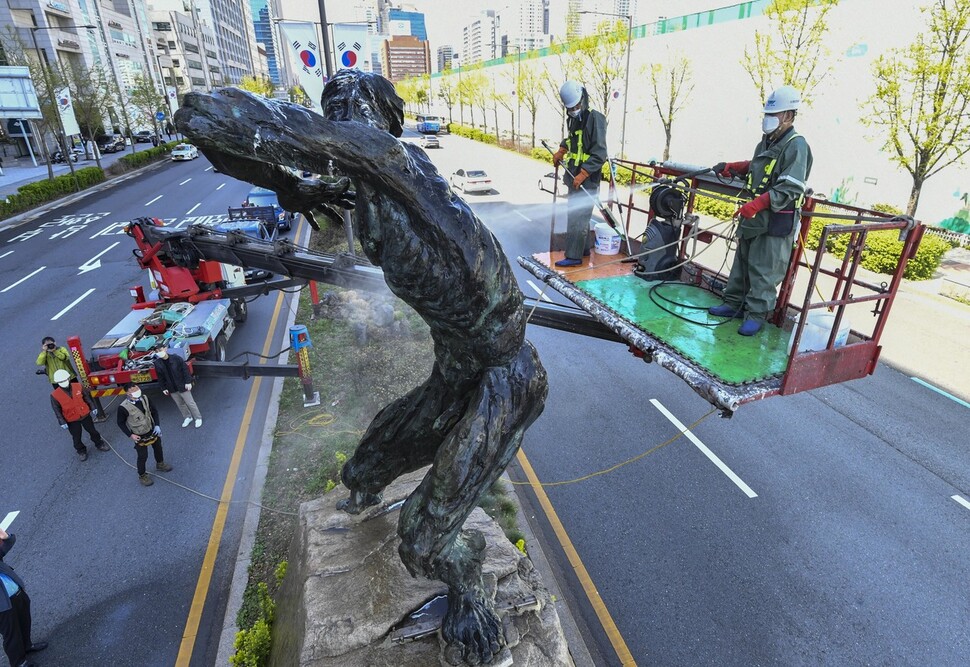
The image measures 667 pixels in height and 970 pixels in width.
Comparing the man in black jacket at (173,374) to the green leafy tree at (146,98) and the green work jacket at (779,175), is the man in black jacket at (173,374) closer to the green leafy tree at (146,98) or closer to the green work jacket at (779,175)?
the green work jacket at (779,175)

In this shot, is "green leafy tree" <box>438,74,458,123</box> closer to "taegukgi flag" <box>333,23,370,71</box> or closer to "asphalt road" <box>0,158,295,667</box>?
"taegukgi flag" <box>333,23,370,71</box>

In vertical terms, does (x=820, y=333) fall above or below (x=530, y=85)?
below

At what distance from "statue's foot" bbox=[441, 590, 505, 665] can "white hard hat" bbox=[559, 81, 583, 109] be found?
5.07 meters

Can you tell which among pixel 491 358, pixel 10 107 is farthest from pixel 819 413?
pixel 10 107

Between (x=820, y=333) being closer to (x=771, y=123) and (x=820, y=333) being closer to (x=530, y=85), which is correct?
(x=771, y=123)

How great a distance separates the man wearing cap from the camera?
680 cm

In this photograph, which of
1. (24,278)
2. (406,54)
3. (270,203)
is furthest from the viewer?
(406,54)

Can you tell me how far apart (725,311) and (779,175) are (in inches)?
55.0

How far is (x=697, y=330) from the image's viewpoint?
5238 millimetres

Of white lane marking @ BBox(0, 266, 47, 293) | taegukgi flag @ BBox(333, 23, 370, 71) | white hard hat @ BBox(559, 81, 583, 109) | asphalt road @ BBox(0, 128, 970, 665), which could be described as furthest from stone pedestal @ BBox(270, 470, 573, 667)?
white lane marking @ BBox(0, 266, 47, 293)

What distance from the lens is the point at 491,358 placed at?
137 inches

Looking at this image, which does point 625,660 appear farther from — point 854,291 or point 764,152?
point 854,291

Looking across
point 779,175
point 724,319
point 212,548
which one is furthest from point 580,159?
point 212,548

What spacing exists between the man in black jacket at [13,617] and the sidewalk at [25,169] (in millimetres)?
30301
